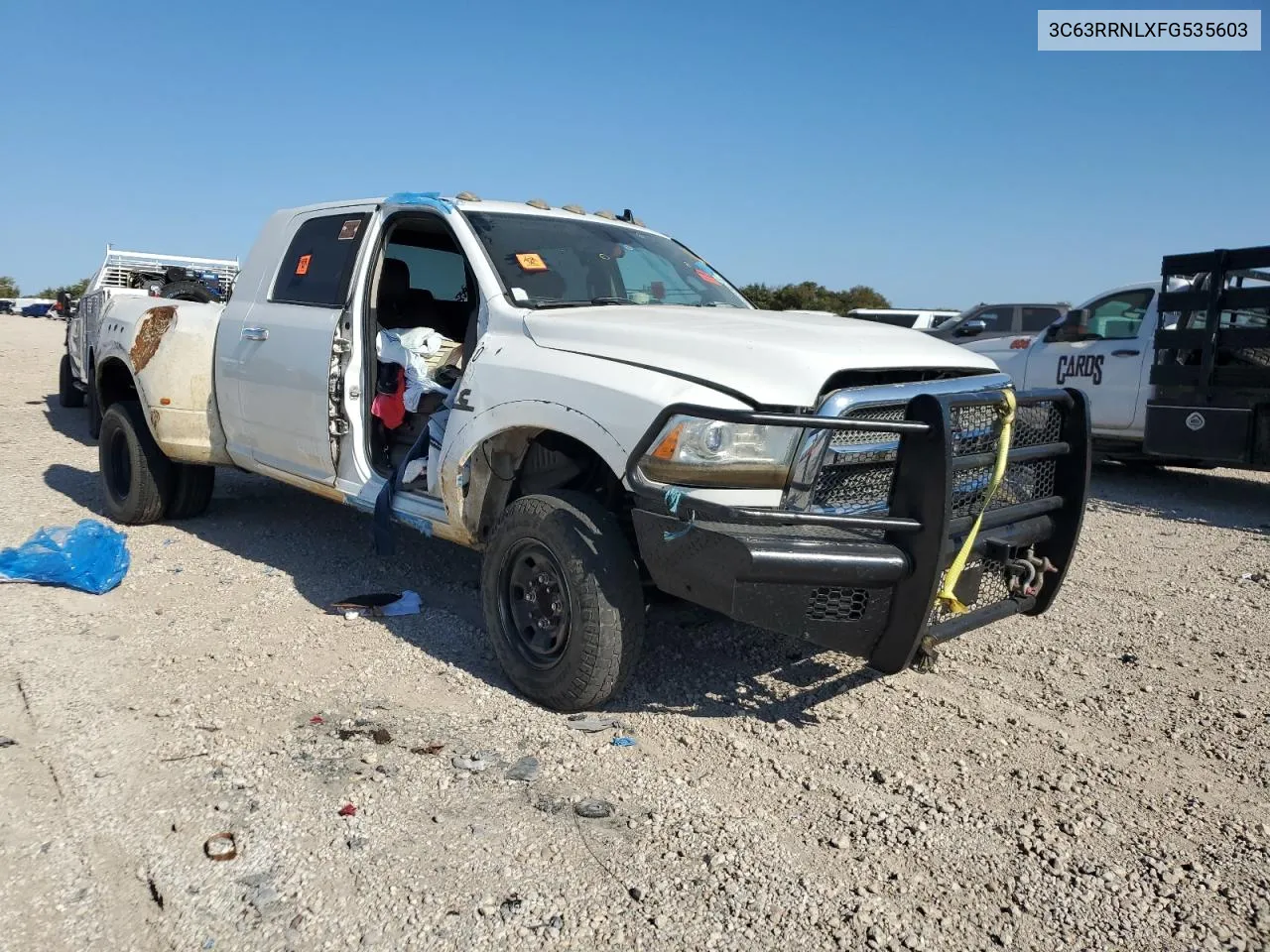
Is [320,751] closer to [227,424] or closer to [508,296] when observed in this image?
[508,296]

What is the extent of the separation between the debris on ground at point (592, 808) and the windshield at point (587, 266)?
202 cm

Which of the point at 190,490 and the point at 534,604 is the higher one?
the point at 534,604

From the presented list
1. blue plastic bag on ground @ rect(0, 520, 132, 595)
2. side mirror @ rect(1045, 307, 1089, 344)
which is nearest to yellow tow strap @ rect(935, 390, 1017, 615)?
blue plastic bag on ground @ rect(0, 520, 132, 595)

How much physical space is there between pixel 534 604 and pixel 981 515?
1.62 meters

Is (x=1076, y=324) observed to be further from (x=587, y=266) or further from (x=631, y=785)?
(x=631, y=785)

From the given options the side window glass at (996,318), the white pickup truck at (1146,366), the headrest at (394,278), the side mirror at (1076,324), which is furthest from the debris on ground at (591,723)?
the side window glass at (996,318)

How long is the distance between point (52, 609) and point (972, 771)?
162 inches

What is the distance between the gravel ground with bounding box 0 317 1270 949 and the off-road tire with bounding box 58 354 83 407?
325 inches

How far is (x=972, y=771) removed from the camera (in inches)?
127

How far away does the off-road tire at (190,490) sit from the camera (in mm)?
6418

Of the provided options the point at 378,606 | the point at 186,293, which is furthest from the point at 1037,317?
the point at 378,606

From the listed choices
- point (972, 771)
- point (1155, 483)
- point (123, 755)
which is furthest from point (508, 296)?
point (1155, 483)

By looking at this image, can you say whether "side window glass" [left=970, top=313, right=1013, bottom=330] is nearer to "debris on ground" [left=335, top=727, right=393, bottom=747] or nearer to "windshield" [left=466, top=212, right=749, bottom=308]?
"windshield" [left=466, top=212, right=749, bottom=308]

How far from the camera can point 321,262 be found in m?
5.16
